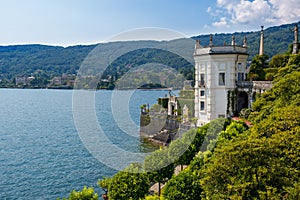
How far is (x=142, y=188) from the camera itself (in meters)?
17.1

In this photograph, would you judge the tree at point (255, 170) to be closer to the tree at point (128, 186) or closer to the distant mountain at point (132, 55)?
the tree at point (128, 186)

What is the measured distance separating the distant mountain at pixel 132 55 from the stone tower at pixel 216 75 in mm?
2293

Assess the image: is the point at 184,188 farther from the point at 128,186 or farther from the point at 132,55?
the point at 132,55

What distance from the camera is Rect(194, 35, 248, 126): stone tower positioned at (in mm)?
32531

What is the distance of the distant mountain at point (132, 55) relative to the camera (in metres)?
29.2

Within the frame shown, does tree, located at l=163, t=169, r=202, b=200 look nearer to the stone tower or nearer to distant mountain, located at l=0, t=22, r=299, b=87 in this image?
distant mountain, located at l=0, t=22, r=299, b=87

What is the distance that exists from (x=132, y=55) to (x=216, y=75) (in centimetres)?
1062

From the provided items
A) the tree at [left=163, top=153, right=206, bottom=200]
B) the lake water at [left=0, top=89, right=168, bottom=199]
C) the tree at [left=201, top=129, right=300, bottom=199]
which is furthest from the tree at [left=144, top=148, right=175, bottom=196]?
the tree at [left=201, top=129, right=300, bottom=199]

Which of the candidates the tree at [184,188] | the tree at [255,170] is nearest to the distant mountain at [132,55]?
the tree at [184,188]

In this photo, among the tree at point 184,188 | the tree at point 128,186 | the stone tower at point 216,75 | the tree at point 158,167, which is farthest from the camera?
the stone tower at point 216,75

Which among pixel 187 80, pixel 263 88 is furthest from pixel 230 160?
pixel 187 80

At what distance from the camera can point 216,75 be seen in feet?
108

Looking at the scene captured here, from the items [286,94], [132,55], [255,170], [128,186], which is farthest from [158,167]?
[132,55]

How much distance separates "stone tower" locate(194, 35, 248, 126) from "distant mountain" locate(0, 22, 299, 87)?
229cm
